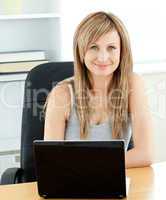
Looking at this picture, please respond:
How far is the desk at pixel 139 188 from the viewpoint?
140cm

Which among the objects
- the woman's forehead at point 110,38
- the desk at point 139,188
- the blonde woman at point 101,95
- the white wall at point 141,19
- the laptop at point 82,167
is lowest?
the desk at point 139,188

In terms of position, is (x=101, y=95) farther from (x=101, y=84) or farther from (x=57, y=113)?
(x=57, y=113)

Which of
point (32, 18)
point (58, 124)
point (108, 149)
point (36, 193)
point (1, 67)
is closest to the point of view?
point (108, 149)

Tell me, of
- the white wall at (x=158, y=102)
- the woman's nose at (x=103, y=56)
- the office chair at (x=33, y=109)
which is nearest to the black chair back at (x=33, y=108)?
the office chair at (x=33, y=109)

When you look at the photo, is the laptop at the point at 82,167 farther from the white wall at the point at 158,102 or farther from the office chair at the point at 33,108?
the white wall at the point at 158,102

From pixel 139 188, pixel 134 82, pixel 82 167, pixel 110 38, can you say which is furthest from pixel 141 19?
pixel 82 167

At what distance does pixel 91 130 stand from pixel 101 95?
0.52ft

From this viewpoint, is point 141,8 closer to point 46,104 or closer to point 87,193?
point 46,104

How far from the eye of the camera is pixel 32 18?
104 inches

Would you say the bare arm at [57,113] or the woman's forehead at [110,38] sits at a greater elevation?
the woman's forehead at [110,38]

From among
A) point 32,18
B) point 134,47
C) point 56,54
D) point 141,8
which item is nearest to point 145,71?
point 134,47

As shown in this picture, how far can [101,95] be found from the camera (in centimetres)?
186

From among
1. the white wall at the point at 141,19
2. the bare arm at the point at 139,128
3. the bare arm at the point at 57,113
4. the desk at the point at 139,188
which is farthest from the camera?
the white wall at the point at 141,19

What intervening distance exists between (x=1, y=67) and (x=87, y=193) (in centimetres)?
132
